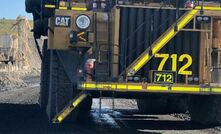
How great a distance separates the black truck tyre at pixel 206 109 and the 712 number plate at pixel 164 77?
132 cm

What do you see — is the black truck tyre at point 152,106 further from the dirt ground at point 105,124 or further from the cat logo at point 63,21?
the cat logo at point 63,21

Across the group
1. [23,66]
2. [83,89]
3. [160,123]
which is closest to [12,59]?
[23,66]

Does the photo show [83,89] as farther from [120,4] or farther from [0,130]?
[0,130]

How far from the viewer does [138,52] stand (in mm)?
9359

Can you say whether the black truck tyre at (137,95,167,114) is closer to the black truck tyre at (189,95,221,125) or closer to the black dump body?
the black truck tyre at (189,95,221,125)

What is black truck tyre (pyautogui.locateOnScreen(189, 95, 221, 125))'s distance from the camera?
10.0 meters

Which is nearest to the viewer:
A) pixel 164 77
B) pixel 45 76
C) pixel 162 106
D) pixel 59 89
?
pixel 164 77

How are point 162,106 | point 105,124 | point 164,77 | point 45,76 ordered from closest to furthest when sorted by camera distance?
point 164,77, point 105,124, point 45,76, point 162,106

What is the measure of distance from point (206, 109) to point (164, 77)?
2.01 metres

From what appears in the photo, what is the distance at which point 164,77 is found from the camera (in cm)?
893

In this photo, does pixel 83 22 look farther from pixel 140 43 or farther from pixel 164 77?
pixel 164 77

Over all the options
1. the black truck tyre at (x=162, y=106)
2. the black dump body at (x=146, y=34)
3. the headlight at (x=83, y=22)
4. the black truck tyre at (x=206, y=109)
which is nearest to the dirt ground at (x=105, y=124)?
the black truck tyre at (x=162, y=106)

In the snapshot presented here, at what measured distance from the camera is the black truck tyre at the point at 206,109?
1005cm

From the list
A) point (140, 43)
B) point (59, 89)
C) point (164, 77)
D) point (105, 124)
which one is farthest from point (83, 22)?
point (105, 124)
